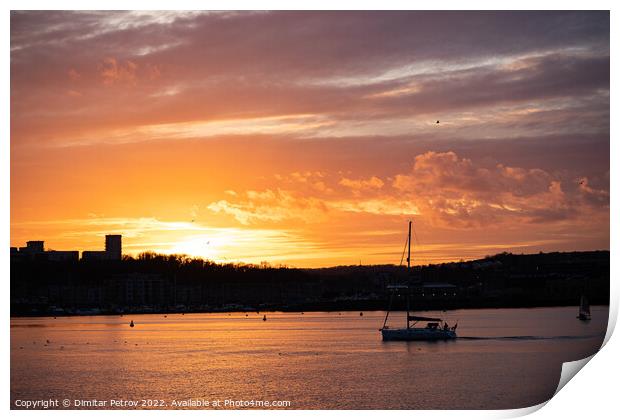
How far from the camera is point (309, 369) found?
80.2ft

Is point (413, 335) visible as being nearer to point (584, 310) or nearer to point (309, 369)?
point (309, 369)

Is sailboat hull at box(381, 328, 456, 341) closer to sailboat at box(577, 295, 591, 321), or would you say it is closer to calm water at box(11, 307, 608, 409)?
calm water at box(11, 307, 608, 409)

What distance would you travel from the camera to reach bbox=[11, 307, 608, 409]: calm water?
747 inches

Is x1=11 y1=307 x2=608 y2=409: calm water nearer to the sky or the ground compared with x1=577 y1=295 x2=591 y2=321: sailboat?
nearer to the ground

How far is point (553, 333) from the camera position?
135 feet

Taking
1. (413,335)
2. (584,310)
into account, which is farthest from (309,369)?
(584,310)

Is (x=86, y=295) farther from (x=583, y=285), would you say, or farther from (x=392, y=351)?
(x=392, y=351)

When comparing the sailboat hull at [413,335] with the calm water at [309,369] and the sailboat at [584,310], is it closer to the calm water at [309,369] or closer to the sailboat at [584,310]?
the calm water at [309,369]

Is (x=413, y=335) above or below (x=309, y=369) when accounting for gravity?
above

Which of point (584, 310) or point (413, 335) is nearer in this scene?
point (413, 335)

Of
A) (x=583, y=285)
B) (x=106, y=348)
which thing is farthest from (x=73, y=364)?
(x=583, y=285)

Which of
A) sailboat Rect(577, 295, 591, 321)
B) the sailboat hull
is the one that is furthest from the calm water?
sailboat Rect(577, 295, 591, 321)

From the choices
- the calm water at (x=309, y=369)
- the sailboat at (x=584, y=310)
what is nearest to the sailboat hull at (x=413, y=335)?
the calm water at (x=309, y=369)

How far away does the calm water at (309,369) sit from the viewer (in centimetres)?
1898
